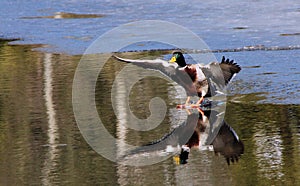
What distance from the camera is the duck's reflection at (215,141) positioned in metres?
5.26

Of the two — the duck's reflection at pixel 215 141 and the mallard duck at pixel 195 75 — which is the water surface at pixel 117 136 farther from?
A: the mallard duck at pixel 195 75

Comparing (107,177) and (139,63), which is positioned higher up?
(139,63)

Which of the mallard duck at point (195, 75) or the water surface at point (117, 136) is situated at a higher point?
the mallard duck at point (195, 75)

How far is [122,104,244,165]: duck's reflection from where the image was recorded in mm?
5348

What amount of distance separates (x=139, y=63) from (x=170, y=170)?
1.81 m

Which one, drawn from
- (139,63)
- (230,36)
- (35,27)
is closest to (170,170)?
(139,63)

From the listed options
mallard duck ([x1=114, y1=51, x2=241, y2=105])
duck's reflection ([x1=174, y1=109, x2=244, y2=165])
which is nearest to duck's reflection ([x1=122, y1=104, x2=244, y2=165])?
duck's reflection ([x1=174, y1=109, x2=244, y2=165])

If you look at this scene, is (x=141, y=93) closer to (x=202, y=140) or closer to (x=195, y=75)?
(x=195, y=75)

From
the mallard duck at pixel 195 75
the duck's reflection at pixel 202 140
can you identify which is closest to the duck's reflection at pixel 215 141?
the duck's reflection at pixel 202 140

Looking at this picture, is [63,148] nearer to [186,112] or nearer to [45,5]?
[186,112]

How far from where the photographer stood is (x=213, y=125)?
20.3ft

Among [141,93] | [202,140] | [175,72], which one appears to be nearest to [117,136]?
[202,140]

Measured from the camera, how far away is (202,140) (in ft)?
18.9

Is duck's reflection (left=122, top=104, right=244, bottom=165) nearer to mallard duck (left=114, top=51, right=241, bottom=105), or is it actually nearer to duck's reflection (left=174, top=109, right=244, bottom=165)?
duck's reflection (left=174, top=109, right=244, bottom=165)
